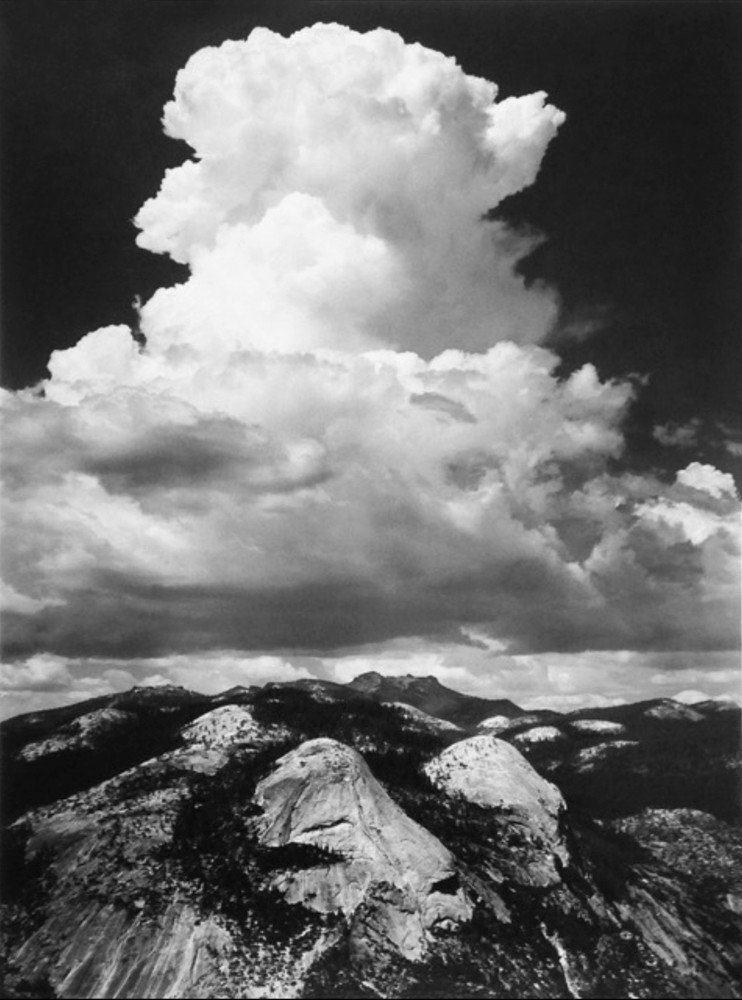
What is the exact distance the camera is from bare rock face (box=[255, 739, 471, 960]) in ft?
287

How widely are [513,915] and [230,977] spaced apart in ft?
135

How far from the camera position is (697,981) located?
101 m

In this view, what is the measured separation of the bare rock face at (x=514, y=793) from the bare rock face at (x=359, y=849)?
21861 millimetres

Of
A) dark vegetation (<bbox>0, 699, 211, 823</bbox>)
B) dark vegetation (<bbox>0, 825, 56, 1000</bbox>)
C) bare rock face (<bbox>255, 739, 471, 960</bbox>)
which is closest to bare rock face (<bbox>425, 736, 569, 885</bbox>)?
bare rock face (<bbox>255, 739, 471, 960</bbox>)

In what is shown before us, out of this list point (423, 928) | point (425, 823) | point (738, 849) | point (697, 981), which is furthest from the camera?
point (738, 849)

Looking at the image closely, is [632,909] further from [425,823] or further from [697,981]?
[425,823]

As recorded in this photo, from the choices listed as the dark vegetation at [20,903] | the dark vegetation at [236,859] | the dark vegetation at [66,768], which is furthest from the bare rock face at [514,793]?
the dark vegetation at [20,903]

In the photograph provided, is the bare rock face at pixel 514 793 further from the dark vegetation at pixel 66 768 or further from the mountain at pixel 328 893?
the dark vegetation at pixel 66 768

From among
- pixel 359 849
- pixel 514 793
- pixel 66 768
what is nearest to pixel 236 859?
pixel 359 849

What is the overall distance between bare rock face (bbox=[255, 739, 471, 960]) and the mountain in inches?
10.2

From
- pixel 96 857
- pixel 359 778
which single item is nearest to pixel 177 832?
pixel 96 857

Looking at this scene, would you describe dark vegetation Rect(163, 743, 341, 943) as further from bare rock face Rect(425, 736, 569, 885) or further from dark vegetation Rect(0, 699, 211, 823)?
bare rock face Rect(425, 736, 569, 885)

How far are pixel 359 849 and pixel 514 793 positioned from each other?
143ft

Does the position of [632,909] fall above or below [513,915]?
below
